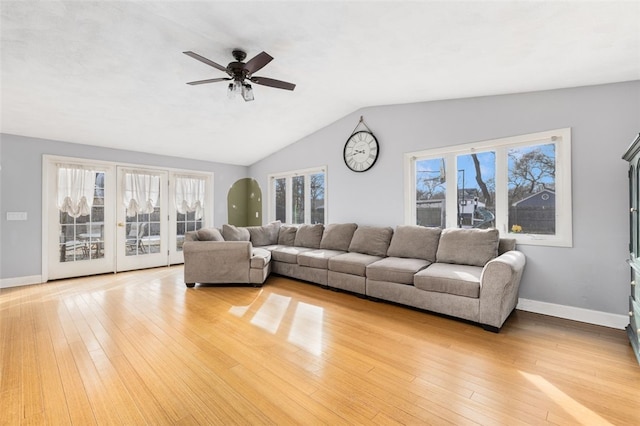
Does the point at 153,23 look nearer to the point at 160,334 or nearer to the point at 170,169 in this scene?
the point at 160,334

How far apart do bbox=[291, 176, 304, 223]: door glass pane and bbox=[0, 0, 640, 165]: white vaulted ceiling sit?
197cm

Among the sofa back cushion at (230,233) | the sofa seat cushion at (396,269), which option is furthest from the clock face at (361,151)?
the sofa back cushion at (230,233)

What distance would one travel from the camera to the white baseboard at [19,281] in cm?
414

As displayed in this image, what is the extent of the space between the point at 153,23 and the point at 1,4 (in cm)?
98

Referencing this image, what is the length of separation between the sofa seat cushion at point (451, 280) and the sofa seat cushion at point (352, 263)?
2.43 feet

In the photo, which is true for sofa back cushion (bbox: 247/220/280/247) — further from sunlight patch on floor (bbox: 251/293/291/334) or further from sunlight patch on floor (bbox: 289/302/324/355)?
sunlight patch on floor (bbox: 289/302/324/355)

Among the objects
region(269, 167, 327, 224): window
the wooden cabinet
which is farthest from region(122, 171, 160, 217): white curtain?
the wooden cabinet

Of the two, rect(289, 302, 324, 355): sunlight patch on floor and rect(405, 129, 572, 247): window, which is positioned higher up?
rect(405, 129, 572, 247): window

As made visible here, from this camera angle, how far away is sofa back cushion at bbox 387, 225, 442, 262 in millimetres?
3646

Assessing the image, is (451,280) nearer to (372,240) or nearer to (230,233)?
(372,240)

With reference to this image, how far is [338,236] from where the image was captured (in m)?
4.57

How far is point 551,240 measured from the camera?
10.1ft

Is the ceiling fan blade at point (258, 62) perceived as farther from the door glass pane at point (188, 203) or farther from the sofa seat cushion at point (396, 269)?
the door glass pane at point (188, 203)

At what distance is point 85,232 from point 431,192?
5.79m
